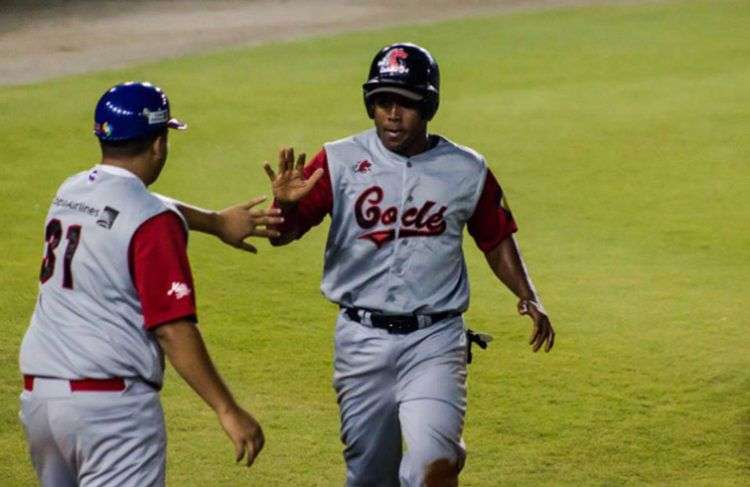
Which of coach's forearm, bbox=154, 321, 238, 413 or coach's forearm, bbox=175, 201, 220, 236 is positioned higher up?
coach's forearm, bbox=175, 201, 220, 236

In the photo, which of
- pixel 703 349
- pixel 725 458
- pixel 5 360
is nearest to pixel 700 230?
pixel 703 349

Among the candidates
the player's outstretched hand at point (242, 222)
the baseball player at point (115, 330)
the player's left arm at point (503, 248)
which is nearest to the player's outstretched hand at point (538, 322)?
the player's left arm at point (503, 248)

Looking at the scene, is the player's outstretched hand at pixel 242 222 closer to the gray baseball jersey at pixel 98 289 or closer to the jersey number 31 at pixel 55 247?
the gray baseball jersey at pixel 98 289

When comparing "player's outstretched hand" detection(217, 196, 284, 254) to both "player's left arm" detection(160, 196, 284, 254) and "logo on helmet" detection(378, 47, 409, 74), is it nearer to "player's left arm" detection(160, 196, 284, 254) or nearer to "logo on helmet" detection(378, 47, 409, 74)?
"player's left arm" detection(160, 196, 284, 254)

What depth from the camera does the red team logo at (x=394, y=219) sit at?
20.6ft

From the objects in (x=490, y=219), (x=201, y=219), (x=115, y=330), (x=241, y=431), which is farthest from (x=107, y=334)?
(x=490, y=219)

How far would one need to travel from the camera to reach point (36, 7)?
22281mm

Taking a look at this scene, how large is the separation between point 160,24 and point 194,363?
643 inches

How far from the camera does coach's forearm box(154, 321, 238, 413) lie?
198 inches

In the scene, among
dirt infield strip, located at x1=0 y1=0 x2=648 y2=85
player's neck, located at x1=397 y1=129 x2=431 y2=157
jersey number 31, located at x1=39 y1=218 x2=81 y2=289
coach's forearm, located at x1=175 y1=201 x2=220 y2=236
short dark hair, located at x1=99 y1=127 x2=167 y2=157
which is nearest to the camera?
jersey number 31, located at x1=39 y1=218 x2=81 y2=289

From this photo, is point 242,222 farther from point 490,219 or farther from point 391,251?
point 490,219

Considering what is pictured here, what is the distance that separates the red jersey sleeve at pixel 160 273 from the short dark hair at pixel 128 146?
32 centimetres

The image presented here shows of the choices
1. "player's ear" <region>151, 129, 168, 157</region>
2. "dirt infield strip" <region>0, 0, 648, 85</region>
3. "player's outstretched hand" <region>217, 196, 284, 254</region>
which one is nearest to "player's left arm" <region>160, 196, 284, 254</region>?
"player's outstretched hand" <region>217, 196, 284, 254</region>

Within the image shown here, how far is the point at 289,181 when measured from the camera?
20.3 feet
